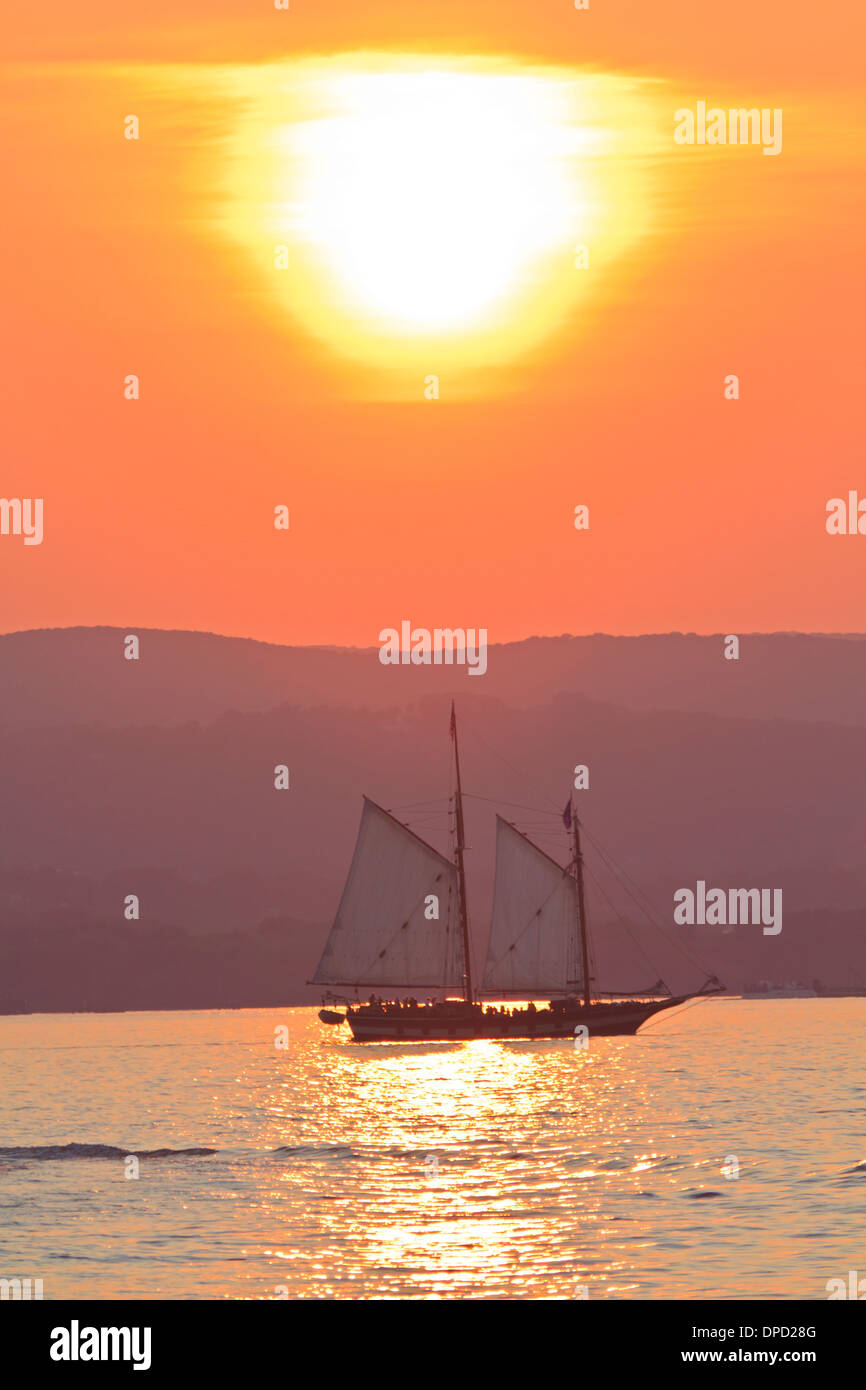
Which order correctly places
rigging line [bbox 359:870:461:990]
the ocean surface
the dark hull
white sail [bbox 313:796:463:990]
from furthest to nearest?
the dark hull
rigging line [bbox 359:870:461:990]
white sail [bbox 313:796:463:990]
the ocean surface

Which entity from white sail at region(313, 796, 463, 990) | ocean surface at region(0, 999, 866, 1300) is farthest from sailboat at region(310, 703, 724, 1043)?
ocean surface at region(0, 999, 866, 1300)

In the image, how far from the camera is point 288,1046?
Answer: 163375 mm

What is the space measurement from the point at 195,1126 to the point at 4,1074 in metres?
46.5

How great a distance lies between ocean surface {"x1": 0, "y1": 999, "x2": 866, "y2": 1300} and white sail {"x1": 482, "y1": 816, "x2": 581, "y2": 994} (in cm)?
1324

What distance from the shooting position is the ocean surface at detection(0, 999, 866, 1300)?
156 feet

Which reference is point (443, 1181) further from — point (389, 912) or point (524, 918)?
point (524, 918)

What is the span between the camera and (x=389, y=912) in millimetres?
135125

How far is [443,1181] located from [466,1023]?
83219 millimetres

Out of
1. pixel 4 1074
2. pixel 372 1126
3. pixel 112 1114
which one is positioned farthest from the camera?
pixel 4 1074

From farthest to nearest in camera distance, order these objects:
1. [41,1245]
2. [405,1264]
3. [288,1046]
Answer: [288,1046]
[41,1245]
[405,1264]

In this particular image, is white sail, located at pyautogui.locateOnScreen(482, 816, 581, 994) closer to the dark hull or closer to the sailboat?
the sailboat

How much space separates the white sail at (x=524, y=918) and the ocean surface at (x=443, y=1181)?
13.2 metres

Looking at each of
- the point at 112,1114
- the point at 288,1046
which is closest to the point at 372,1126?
the point at 112,1114
